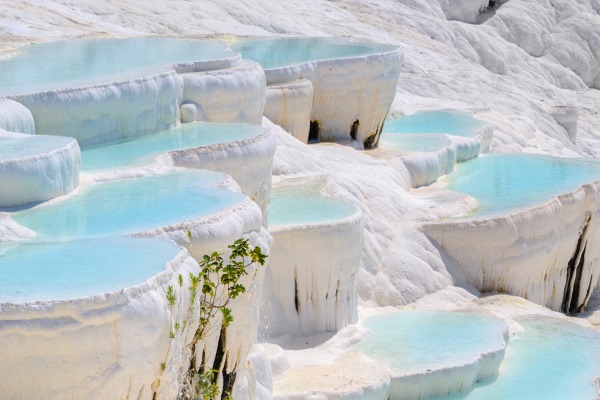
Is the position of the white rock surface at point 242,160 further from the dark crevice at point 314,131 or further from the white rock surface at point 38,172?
the dark crevice at point 314,131

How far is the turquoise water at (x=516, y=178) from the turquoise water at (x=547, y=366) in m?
2.23

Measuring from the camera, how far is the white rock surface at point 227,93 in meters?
12.0

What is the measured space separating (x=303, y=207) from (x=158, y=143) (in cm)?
171

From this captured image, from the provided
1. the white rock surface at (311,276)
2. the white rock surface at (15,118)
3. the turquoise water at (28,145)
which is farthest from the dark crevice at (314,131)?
the turquoise water at (28,145)

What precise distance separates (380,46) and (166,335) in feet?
34.9

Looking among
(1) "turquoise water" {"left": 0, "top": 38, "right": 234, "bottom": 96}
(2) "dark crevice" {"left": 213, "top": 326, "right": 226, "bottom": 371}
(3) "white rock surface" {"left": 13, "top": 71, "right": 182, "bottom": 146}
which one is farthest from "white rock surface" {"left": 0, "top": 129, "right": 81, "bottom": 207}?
(1) "turquoise water" {"left": 0, "top": 38, "right": 234, "bottom": 96}

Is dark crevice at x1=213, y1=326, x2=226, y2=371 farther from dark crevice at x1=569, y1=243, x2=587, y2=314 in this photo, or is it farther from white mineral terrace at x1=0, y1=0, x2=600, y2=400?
dark crevice at x1=569, y1=243, x2=587, y2=314

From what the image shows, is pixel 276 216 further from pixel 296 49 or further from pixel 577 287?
pixel 296 49

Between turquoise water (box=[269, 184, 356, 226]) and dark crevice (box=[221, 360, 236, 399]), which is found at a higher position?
dark crevice (box=[221, 360, 236, 399])

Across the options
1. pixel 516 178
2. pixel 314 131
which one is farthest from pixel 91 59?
pixel 516 178

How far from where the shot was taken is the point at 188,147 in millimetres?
10453

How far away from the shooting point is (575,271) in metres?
14.9

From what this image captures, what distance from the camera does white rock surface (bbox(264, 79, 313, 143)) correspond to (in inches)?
565

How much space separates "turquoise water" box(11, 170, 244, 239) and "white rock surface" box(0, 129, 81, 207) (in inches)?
3.8
